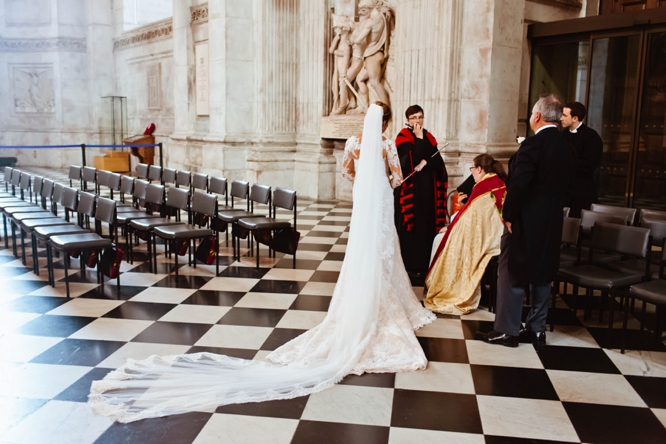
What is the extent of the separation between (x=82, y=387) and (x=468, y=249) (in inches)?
119

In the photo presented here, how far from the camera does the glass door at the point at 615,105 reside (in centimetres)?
754

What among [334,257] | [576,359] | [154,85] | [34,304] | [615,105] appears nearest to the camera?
[576,359]

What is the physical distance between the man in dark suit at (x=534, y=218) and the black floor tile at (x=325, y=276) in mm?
2071

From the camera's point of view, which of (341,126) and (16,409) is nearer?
(16,409)

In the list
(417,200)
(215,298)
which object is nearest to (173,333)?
(215,298)

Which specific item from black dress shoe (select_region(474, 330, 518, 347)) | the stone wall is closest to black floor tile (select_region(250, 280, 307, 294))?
black dress shoe (select_region(474, 330, 518, 347))

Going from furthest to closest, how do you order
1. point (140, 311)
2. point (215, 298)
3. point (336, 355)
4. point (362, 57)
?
1. point (362, 57)
2. point (215, 298)
3. point (140, 311)
4. point (336, 355)

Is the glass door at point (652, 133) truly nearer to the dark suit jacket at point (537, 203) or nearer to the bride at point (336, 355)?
the dark suit jacket at point (537, 203)

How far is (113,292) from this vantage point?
217 inches

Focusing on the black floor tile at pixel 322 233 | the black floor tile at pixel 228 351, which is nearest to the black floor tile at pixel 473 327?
the black floor tile at pixel 228 351

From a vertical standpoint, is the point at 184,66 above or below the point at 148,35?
below

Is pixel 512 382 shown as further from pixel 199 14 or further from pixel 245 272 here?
pixel 199 14

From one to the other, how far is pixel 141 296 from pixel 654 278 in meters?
4.13

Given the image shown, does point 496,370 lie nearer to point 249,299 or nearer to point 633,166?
point 249,299
